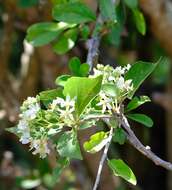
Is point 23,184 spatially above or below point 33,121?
below

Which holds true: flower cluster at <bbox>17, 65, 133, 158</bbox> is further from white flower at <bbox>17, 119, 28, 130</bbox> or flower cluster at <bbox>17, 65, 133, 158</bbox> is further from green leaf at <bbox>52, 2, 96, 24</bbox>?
green leaf at <bbox>52, 2, 96, 24</bbox>

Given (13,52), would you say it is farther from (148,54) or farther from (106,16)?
(106,16)

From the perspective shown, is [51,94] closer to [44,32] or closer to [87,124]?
[87,124]

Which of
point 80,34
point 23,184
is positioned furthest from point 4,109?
point 80,34

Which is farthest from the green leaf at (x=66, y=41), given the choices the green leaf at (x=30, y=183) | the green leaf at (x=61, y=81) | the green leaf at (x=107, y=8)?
the green leaf at (x=30, y=183)

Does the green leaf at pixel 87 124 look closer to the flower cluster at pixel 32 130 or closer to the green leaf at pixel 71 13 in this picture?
the flower cluster at pixel 32 130

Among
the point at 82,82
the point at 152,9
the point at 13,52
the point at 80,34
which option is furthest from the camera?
the point at 13,52
